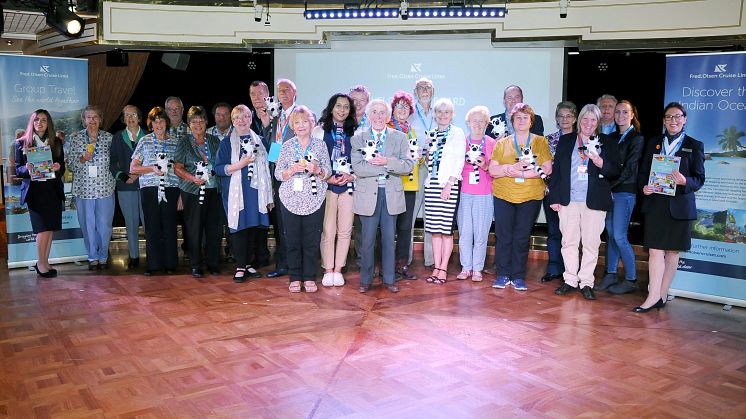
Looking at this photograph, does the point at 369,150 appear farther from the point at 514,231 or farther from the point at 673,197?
the point at 673,197

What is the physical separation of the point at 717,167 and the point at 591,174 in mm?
1030

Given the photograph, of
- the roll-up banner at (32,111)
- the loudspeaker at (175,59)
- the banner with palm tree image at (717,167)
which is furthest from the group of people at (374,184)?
the loudspeaker at (175,59)

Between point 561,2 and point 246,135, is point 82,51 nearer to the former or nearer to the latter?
point 246,135

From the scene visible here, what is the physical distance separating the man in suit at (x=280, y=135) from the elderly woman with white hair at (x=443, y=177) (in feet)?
4.14

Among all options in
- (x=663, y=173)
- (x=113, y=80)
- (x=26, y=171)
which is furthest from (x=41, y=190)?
(x=663, y=173)

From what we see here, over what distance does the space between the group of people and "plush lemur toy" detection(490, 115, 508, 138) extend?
14 millimetres

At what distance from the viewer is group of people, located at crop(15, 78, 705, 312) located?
5.08 m

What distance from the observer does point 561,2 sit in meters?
6.42

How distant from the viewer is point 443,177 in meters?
5.46

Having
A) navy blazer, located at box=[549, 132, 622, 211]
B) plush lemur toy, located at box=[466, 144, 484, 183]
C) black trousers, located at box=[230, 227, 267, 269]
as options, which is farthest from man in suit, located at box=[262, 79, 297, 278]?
navy blazer, located at box=[549, 132, 622, 211]

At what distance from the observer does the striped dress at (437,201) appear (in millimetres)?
5503

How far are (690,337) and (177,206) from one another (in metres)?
4.43

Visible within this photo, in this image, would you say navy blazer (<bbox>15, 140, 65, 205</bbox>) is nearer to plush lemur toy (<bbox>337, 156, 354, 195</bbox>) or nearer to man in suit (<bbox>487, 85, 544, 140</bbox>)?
plush lemur toy (<bbox>337, 156, 354, 195</bbox>)

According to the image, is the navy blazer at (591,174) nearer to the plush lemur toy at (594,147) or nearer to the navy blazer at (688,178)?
the plush lemur toy at (594,147)
